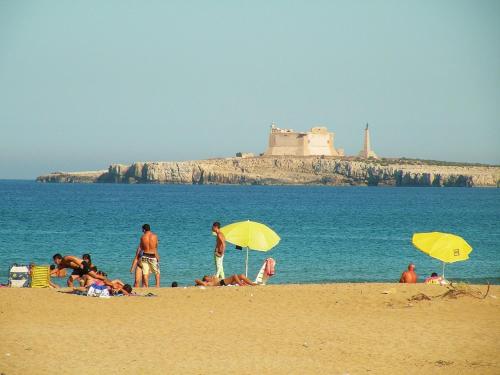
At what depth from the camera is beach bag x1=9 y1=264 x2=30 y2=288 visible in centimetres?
1636

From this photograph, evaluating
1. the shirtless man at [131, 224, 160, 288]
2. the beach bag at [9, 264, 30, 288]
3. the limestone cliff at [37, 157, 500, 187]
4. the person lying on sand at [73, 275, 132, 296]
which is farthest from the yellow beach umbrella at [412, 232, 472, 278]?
the limestone cliff at [37, 157, 500, 187]

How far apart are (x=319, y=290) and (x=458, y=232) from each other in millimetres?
30131

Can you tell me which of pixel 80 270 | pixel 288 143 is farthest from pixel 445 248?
pixel 288 143

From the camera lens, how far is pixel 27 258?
93.6ft

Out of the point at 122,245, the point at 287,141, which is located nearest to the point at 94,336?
the point at 122,245

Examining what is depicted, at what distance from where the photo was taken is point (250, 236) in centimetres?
1725

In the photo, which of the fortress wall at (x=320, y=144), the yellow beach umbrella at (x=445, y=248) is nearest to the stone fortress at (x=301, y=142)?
the fortress wall at (x=320, y=144)

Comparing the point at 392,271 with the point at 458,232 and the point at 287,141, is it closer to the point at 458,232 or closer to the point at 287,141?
the point at 458,232

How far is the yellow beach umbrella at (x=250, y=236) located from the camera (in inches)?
676

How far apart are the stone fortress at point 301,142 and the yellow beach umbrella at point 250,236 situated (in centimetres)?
13131

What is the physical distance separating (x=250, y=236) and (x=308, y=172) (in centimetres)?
13088

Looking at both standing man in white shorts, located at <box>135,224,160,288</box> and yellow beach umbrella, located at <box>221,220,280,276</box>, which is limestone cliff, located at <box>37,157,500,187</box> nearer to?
yellow beach umbrella, located at <box>221,220,280,276</box>

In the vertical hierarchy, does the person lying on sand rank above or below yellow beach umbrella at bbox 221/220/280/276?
below

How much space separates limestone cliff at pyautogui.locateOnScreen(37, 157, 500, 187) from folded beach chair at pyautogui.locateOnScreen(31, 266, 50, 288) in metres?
130
